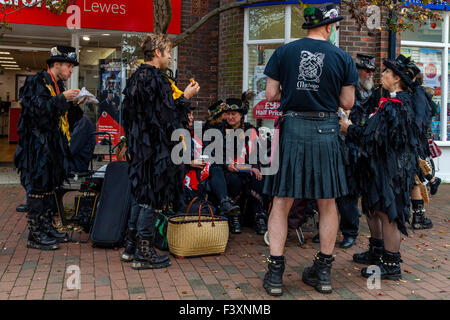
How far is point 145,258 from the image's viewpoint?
455 centimetres

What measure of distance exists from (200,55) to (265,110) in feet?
7.09

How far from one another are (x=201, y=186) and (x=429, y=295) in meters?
2.92

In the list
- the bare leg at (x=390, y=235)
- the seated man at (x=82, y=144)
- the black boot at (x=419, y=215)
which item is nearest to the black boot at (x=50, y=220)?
the seated man at (x=82, y=144)

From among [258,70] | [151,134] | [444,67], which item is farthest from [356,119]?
[444,67]

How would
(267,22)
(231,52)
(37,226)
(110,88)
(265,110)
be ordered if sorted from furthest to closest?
1. (110,88)
2. (231,52)
3. (267,22)
4. (265,110)
5. (37,226)

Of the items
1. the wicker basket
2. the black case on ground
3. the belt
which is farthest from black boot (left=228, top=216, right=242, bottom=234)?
the belt

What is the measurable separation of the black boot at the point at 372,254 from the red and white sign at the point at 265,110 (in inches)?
204

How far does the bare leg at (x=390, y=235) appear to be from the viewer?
4.32 metres

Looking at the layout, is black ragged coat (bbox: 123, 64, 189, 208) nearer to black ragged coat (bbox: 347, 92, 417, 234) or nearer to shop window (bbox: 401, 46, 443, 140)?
black ragged coat (bbox: 347, 92, 417, 234)

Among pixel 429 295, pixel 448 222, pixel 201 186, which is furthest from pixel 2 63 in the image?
pixel 429 295

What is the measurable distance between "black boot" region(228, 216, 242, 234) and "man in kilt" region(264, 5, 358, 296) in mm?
2098

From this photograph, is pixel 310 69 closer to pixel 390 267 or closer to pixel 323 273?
pixel 323 273

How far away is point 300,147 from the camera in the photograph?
3859 millimetres

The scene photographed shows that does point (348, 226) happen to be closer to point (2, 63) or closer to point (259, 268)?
point (259, 268)
